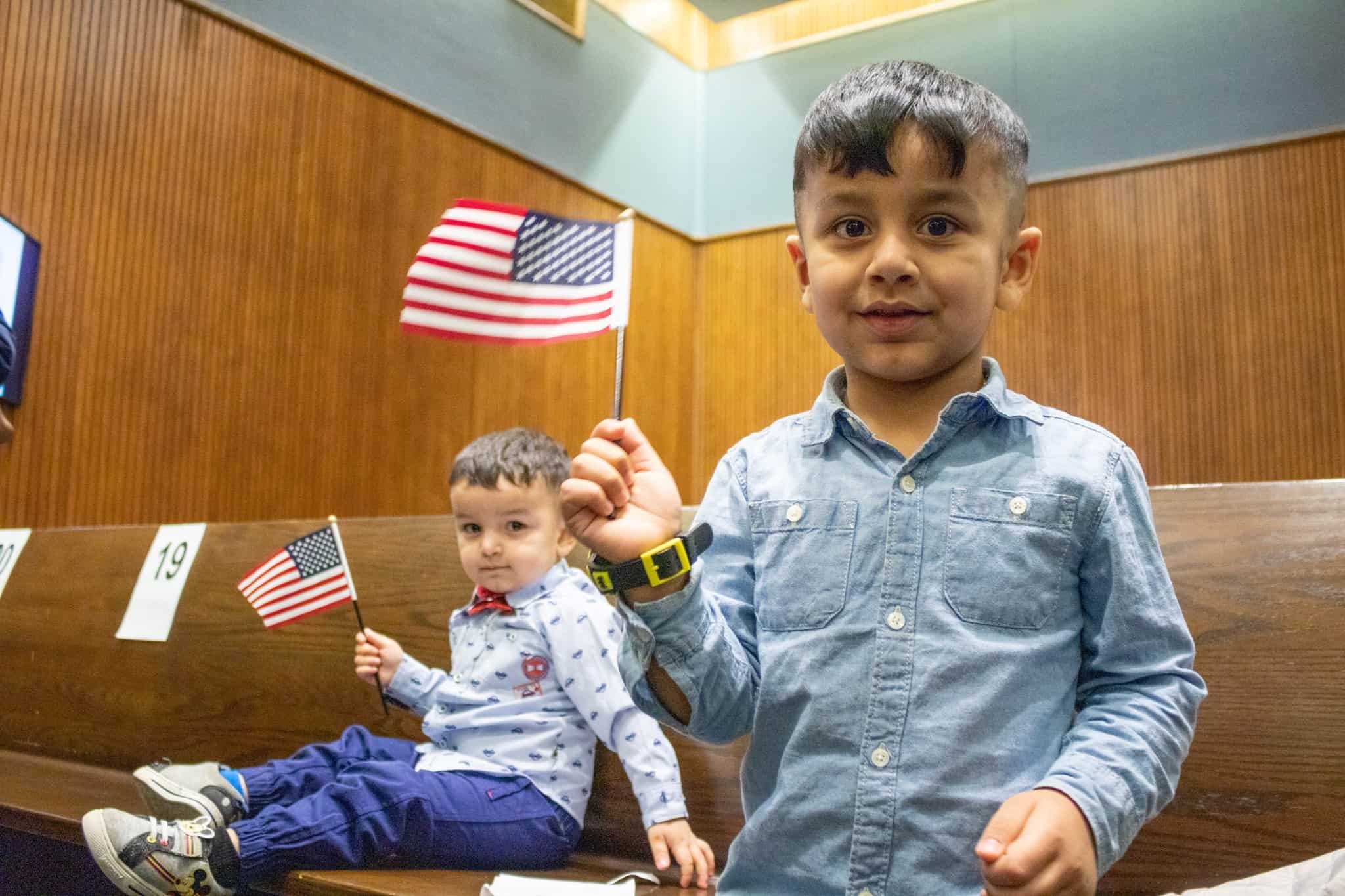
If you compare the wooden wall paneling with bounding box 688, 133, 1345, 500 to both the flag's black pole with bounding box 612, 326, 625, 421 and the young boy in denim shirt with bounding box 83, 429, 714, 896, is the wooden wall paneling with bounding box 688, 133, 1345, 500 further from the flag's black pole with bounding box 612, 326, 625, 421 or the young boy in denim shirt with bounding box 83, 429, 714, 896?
the flag's black pole with bounding box 612, 326, 625, 421

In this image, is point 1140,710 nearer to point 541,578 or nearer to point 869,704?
point 869,704

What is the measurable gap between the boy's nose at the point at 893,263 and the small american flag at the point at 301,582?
128 cm

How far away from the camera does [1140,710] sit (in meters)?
0.93

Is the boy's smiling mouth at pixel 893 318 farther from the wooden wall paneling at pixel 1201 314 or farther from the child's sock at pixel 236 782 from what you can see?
the wooden wall paneling at pixel 1201 314

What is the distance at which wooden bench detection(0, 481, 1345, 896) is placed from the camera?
4.15ft

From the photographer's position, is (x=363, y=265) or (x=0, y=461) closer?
(x=0, y=461)

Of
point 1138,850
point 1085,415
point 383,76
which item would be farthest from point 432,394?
point 1138,850

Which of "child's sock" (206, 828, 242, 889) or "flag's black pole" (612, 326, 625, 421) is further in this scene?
"child's sock" (206, 828, 242, 889)

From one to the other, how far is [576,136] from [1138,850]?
549 cm

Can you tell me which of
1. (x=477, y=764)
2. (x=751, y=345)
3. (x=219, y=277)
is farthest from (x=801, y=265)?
→ (x=751, y=345)

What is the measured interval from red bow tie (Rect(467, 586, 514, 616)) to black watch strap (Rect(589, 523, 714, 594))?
2.94 feet

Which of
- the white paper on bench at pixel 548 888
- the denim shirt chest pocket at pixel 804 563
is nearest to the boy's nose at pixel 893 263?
the denim shirt chest pocket at pixel 804 563

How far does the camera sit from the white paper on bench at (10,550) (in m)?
2.76

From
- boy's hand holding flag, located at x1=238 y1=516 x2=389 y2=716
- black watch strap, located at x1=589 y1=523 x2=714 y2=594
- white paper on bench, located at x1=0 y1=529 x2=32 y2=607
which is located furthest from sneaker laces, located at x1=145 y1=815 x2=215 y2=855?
white paper on bench, located at x1=0 y1=529 x2=32 y2=607
